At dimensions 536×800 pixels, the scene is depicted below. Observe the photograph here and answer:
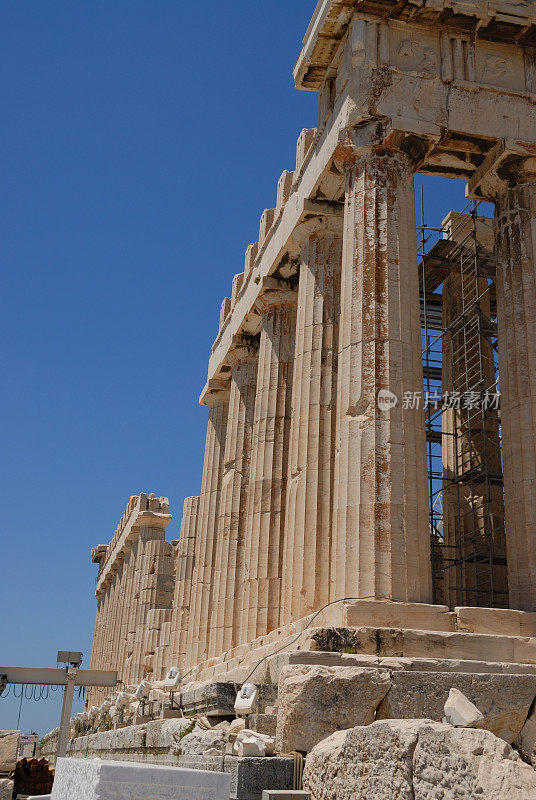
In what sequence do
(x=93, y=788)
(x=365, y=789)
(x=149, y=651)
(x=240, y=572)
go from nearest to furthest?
1. (x=93, y=788)
2. (x=365, y=789)
3. (x=240, y=572)
4. (x=149, y=651)

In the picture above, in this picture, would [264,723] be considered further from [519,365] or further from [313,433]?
[519,365]

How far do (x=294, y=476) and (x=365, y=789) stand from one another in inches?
449

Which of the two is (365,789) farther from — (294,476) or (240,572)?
(240,572)

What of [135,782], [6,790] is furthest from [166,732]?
[135,782]

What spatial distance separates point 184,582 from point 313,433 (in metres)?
17.7

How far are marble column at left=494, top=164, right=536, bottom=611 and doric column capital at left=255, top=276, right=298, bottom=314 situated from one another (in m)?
6.82

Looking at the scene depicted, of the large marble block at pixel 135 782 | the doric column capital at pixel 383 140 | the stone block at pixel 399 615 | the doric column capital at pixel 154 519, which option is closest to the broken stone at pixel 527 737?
the stone block at pixel 399 615

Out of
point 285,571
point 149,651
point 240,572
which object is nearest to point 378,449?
point 285,571

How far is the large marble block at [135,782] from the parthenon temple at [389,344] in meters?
7.76

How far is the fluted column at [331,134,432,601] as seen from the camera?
13.8 metres

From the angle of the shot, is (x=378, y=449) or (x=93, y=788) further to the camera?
(x=378, y=449)

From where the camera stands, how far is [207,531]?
28.5m

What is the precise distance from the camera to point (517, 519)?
15266mm

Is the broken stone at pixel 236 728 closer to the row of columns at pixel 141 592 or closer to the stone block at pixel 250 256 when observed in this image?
the stone block at pixel 250 256
